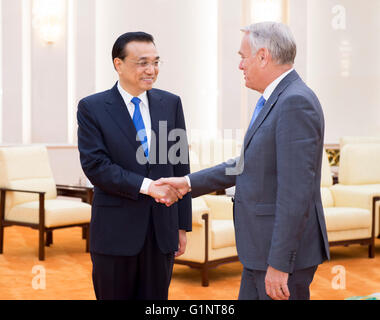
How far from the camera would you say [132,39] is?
8.15 ft

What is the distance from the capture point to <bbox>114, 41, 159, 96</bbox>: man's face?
Answer: 247 centimetres

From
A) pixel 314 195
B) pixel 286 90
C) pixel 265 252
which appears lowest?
pixel 265 252

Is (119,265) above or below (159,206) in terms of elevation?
below

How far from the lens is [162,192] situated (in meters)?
2.34

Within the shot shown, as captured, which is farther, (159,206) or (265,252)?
(159,206)

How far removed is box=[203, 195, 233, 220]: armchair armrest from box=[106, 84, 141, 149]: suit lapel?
325 cm

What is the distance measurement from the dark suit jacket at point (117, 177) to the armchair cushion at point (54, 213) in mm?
3627

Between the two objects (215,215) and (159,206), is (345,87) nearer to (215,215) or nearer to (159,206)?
(215,215)

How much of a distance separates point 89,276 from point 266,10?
5417 mm

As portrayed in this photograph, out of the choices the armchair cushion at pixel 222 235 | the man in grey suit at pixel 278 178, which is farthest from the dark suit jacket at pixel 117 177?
the armchair cushion at pixel 222 235

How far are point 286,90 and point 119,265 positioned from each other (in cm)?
99

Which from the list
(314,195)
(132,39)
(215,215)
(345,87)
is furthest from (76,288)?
(345,87)

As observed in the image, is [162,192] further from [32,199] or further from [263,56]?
[32,199]

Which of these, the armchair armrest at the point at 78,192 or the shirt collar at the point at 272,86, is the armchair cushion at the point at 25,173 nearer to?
the armchair armrest at the point at 78,192
